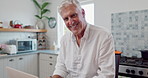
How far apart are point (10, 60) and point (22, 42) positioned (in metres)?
0.57

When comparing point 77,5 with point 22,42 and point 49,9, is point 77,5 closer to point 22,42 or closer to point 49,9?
point 22,42

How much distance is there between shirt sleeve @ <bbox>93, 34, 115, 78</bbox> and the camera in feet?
3.15

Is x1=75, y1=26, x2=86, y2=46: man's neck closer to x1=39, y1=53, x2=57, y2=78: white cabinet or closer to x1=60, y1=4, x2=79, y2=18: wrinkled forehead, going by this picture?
x1=60, y1=4, x2=79, y2=18: wrinkled forehead

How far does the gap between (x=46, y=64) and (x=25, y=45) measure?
0.71 metres

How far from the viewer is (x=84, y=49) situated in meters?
1.13

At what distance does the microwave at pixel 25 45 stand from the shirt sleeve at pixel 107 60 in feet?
8.47

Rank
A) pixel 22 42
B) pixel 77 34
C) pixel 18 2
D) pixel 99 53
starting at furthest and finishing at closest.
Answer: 1. pixel 18 2
2. pixel 22 42
3. pixel 77 34
4. pixel 99 53

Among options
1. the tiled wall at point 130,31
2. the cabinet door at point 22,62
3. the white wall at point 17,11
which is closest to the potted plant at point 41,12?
the white wall at point 17,11

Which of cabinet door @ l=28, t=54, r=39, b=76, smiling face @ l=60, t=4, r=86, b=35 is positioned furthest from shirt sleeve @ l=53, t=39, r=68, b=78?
cabinet door @ l=28, t=54, r=39, b=76

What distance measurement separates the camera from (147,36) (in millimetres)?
2328

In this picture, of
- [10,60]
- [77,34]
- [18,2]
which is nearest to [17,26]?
[18,2]

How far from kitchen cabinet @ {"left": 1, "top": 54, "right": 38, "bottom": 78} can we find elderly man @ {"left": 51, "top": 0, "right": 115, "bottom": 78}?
1997 millimetres

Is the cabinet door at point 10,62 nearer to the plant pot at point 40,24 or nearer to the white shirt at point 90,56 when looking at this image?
the plant pot at point 40,24

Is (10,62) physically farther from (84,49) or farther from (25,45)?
(84,49)
